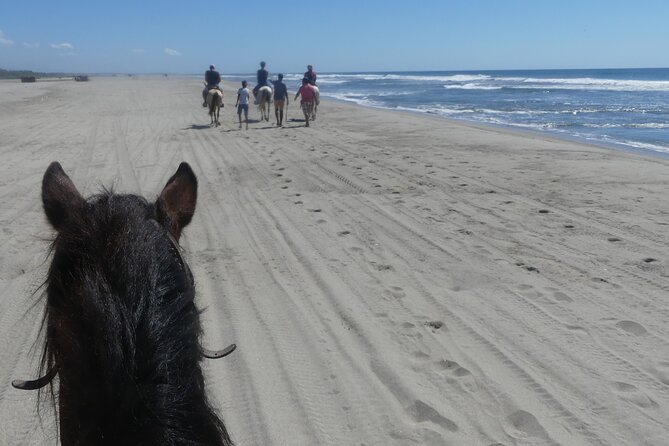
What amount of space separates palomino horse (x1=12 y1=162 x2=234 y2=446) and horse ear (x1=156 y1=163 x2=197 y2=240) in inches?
10.9

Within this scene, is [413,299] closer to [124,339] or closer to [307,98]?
[124,339]

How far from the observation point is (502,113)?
2411cm

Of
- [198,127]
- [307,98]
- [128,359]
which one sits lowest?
[198,127]

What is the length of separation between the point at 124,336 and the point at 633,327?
3.64m

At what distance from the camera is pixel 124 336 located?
1.18 meters

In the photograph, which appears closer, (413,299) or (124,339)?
(124,339)

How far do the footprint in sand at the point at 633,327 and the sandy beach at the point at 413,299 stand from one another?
2cm

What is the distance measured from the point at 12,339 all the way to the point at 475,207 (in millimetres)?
5243

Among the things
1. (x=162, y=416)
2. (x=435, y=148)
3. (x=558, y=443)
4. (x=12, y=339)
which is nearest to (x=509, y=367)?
(x=558, y=443)

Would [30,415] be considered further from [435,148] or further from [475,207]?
[435,148]

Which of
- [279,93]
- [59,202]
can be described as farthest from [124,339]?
[279,93]

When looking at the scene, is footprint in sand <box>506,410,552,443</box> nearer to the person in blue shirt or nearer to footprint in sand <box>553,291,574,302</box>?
footprint in sand <box>553,291,574,302</box>

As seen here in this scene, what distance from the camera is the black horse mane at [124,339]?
113cm

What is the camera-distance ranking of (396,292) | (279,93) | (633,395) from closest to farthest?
(633,395) < (396,292) < (279,93)
